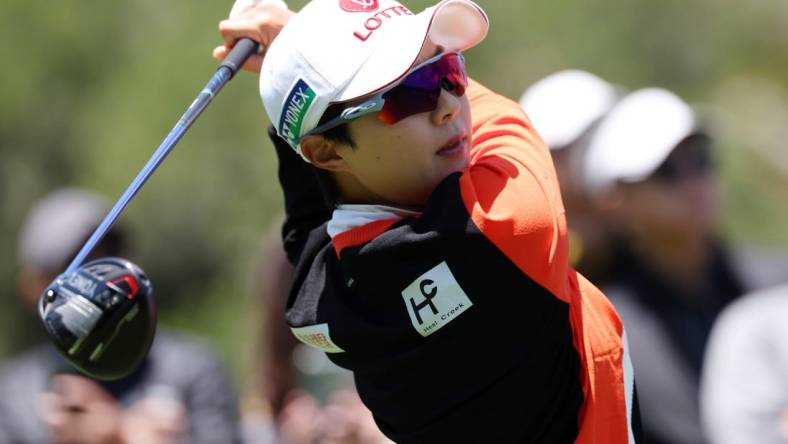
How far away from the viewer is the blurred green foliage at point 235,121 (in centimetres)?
1262

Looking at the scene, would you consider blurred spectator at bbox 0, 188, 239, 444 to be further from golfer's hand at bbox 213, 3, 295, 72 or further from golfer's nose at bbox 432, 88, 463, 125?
golfer's nose at bbox 432, 88, 463, 125

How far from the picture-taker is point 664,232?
17.2ft

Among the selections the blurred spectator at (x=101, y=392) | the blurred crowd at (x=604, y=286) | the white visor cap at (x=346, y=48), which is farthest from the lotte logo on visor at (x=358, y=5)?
the blurred spectator at (x=101, y=392)

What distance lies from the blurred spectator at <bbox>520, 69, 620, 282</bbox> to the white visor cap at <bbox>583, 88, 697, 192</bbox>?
65 mm

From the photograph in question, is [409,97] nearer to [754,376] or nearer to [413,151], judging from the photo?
[413,151]

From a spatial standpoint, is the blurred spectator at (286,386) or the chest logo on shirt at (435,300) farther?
the blurred spectator at (286,386)

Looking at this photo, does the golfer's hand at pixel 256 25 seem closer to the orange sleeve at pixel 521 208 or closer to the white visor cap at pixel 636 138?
the orange sleeve at pixel 521 208

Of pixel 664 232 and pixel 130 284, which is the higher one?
pixel 130 284

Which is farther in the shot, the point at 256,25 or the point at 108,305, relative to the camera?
the point at 256,25

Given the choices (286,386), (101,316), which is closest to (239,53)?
(101,316)

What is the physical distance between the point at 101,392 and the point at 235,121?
27.0ft

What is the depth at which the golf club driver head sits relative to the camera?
3096 mm

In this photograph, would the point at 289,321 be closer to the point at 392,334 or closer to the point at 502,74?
the point at 392,334

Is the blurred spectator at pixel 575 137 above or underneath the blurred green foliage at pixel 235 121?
above
